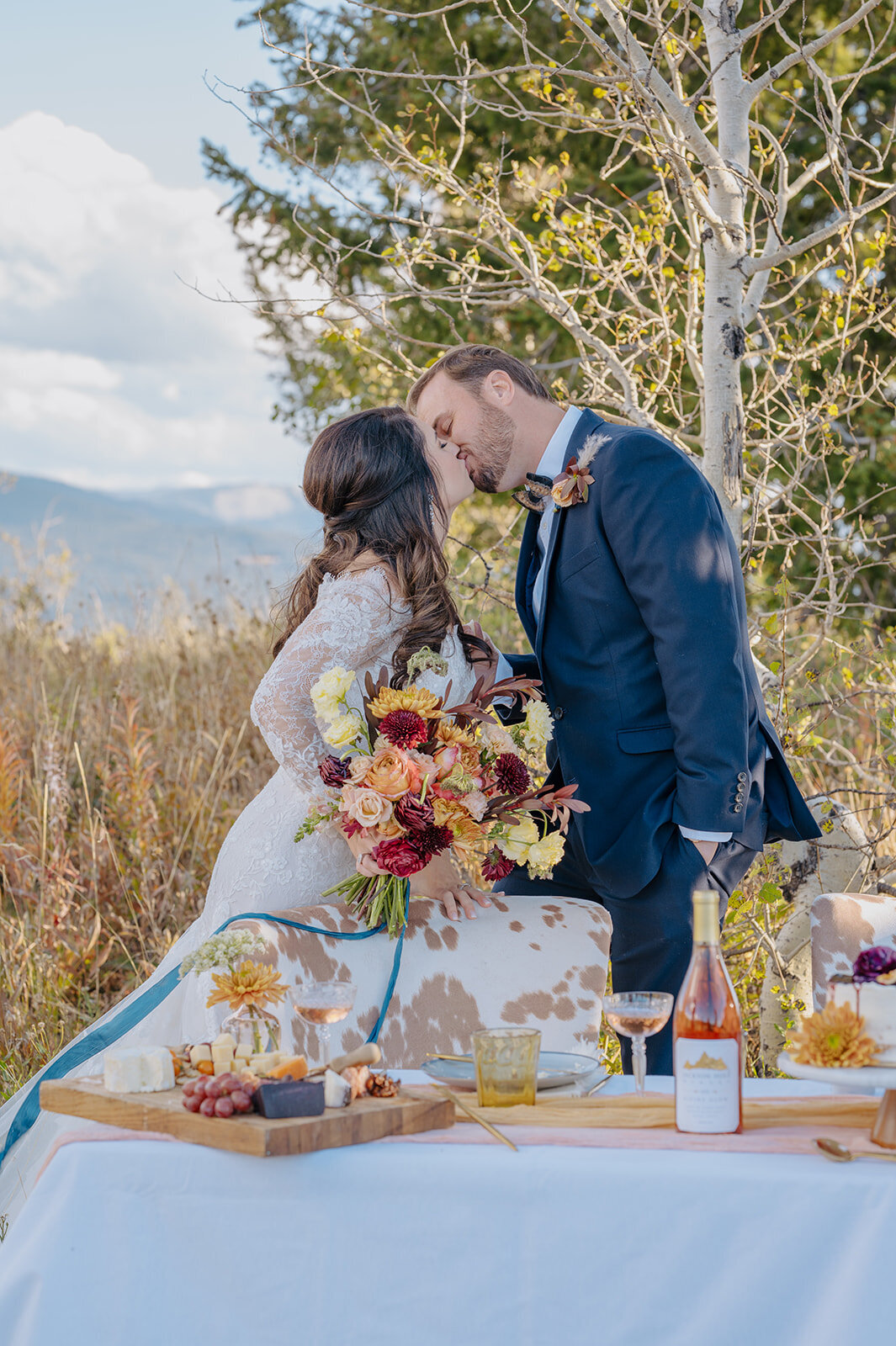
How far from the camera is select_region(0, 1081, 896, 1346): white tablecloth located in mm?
1341

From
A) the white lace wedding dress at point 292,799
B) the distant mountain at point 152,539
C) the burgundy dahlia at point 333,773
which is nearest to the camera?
the burgundy dahlia at point 333,773

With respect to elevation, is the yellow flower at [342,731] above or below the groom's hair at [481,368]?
below

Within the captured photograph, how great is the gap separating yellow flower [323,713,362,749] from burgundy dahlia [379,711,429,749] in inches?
5.8

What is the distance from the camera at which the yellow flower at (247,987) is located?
5.53ft

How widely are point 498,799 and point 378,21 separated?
21.7 feet

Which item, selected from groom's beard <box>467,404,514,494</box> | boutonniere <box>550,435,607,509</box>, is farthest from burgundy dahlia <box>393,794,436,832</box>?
groom's beard <box>467,404,514,494</box>

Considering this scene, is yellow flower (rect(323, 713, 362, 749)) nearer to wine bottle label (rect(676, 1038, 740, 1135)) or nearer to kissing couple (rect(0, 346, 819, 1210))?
kissing couple (rect(0, 346, 819, 1210))

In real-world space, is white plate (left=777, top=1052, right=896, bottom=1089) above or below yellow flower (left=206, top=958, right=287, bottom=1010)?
above

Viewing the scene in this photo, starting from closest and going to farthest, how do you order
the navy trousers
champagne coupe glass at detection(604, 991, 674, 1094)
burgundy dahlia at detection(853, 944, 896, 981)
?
burgundy dahlia at detection(853, 944, 896, 981), champagne coupe glass at detection(604, 991, 674, 1094), the navy trousers

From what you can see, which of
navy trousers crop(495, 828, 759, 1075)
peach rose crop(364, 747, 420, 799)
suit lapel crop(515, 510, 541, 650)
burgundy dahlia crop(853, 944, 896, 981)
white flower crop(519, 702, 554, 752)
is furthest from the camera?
suit lapel crop(515, 510, 541, 650)

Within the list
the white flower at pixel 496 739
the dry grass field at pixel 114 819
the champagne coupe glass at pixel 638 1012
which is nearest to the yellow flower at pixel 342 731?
the white flower at pixel 496 739

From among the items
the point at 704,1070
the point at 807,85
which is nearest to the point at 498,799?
the point at 704,1070

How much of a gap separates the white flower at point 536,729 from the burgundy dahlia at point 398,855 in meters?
0.44

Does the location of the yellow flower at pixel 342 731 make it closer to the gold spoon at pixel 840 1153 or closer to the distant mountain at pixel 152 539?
the distant mountain at pixel 152 539
